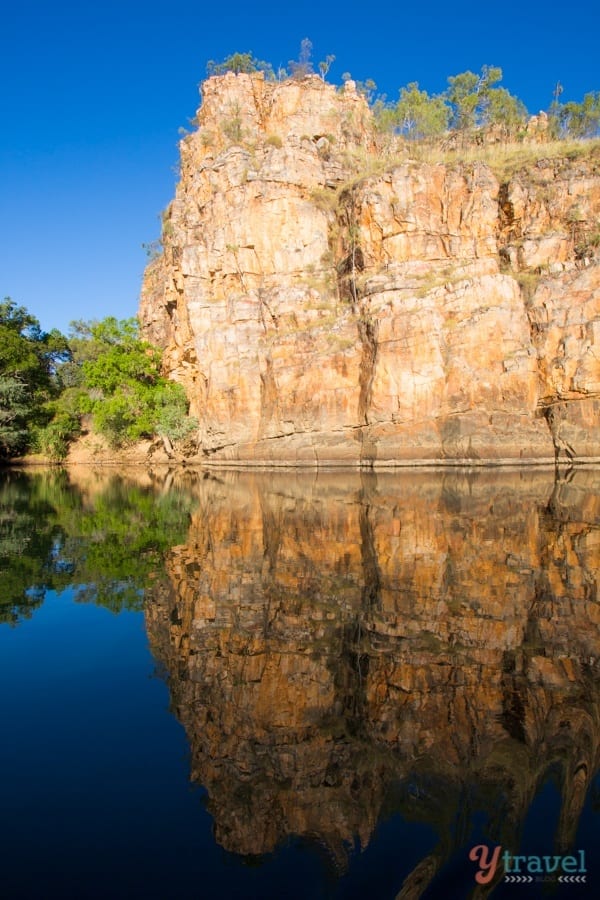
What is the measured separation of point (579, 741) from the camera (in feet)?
19.5

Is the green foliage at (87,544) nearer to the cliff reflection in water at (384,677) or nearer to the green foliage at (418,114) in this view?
the cliff reflection in water at (384,677)

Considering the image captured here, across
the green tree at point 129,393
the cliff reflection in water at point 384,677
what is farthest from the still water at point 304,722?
the green tree at point 129,393

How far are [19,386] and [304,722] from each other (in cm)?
5451

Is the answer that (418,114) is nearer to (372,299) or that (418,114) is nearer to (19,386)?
(372,299)

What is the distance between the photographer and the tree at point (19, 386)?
52.2 meters

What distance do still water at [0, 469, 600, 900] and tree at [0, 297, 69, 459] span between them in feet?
143

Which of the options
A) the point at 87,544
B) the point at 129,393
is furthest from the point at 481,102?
the point at 87,544

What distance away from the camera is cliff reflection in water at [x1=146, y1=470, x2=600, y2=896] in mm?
5223

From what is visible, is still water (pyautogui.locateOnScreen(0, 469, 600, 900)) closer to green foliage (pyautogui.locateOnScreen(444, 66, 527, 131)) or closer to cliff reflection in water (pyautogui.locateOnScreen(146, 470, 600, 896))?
cliff reflection in water (pyautogui.locateOnScreen(146, 470, 600, 896))

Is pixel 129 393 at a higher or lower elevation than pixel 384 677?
higher

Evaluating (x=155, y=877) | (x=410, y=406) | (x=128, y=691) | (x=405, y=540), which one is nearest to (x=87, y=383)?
(x=410, y=406)

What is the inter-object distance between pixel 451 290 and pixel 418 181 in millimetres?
11214

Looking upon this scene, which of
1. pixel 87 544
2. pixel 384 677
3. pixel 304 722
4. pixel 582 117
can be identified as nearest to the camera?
pixel 304 722

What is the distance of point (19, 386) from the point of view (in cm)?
5278
